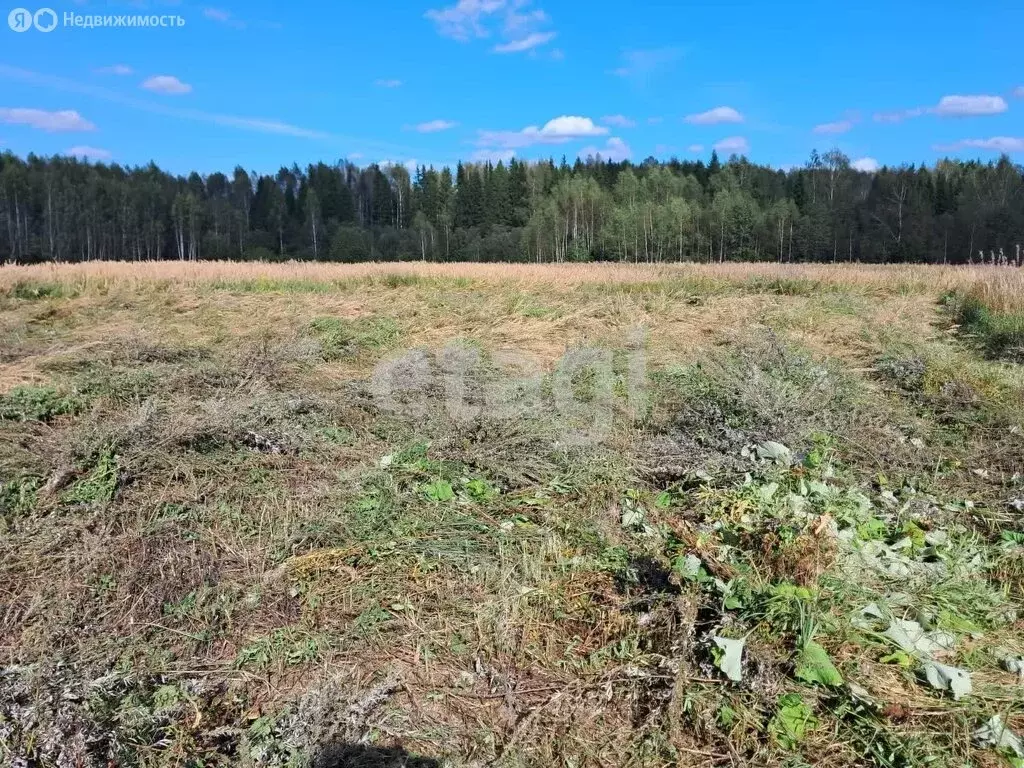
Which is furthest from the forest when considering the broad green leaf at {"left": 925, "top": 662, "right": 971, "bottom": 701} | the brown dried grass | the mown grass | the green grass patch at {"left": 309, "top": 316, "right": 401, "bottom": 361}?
the broad green leaf at {"left": 925, "top": 662, "right": 971, "bottom": 701}

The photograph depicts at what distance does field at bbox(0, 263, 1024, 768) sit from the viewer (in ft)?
6.84

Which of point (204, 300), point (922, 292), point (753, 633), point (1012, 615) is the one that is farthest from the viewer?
point (922, 292)

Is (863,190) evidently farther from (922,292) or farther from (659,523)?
(659,523)

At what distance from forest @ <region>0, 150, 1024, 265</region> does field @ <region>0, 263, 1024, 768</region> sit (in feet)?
119

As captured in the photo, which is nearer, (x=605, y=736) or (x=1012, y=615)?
(x=605, y=736)

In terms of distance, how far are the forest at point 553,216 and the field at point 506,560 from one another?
36.4 meters

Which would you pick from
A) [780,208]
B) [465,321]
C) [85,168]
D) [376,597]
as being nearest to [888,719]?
[376,597]

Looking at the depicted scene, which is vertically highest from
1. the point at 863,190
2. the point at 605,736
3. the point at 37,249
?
the point at 863,190

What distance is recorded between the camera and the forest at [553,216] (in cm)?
4244

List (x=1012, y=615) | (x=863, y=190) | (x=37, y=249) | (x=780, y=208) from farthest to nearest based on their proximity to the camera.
→ (x=863, y=190) < (x=37, y=249) < (x=780, y=208) < (x=1012, y=615)

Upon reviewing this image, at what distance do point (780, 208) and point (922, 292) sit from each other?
36.4 metres

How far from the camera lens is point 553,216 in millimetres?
47969

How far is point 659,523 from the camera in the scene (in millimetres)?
3146

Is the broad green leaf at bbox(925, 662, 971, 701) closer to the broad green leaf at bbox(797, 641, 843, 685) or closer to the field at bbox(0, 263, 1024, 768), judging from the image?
the field at bbox(0, 263, 1024, 768)
